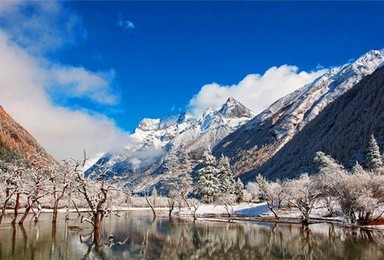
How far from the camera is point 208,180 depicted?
109062 millimetres

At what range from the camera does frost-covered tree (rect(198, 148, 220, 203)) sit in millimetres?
108250

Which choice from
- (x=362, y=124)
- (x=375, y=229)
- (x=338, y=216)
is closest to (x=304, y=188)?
(x=338, y=216)

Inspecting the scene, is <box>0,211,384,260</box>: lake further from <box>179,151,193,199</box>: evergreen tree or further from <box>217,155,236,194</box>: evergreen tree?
<box>217,155,236,194</box>: evergreen tree

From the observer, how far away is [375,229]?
5659 centimetres

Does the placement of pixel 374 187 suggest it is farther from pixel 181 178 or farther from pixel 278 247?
pixel 181 178

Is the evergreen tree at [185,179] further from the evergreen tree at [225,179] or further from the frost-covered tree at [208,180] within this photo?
the evergreen tree at [225,179]

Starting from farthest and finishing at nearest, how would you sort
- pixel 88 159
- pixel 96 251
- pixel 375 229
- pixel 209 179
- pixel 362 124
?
pixel 362 124
pixel 209 179
pixel 375 229
pixel 88 159
pixel 96 251

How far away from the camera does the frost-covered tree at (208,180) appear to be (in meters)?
108

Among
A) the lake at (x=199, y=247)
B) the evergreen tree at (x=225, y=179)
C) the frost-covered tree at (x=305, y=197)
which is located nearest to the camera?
the lake at (x=199, y=247)

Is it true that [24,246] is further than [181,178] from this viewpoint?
No

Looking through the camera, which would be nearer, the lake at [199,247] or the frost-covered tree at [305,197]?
the lake at [199,247]

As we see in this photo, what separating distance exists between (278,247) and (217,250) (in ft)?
19.6

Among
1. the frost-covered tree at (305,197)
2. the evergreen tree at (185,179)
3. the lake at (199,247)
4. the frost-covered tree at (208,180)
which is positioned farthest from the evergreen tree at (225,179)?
the lake at (199,247)

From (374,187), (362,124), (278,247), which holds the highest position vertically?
(362,124)
